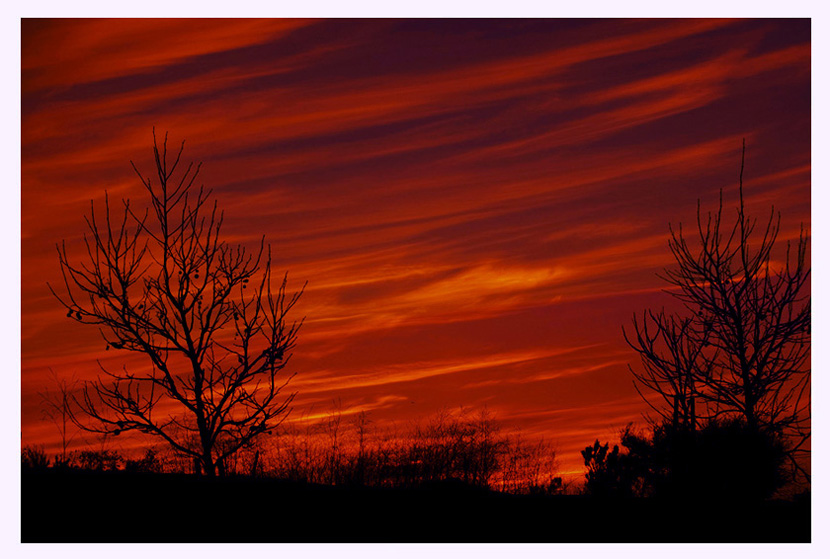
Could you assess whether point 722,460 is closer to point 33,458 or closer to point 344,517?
point 344,517

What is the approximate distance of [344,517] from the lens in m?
8.20

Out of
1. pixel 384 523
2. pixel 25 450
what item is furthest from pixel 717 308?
pixel 25 450

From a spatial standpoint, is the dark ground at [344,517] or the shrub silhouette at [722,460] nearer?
the dark ground at [344,517]

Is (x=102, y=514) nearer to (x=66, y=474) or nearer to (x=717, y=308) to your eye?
(x=66, y=474)

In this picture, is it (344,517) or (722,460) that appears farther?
(722,460)

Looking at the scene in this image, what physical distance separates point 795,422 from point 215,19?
813 centimetres

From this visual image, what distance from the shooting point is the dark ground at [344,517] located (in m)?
7.82

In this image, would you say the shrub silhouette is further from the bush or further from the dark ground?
the bush

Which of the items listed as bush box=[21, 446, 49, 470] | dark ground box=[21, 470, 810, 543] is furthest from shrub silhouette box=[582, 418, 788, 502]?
bush box=[21, 446, 49, 470]

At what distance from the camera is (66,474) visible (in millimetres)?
9117

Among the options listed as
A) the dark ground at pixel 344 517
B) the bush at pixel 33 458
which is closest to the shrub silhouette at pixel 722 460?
the dark ground at pixel 344 517

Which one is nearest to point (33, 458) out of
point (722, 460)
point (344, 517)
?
point (344, 517)

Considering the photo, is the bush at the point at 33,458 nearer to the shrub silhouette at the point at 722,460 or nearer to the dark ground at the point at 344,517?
the dark ground at the point at 344,517

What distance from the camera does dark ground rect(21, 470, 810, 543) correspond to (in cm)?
782
